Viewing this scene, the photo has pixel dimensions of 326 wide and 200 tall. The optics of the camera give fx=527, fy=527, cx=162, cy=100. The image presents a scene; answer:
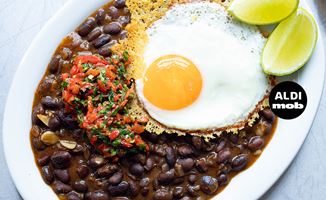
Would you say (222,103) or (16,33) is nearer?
(222,103)

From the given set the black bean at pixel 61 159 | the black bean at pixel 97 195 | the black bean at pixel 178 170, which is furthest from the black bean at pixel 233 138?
the black bean at pixel 61 159

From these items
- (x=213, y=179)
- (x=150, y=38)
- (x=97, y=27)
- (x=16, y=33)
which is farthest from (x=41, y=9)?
(x=213, y=179)

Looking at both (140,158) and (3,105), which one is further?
(3,105)

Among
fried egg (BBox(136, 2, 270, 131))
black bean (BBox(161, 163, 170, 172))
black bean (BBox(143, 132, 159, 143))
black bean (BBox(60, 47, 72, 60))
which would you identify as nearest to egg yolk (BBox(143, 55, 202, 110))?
fried egg (BBox(136, 2, 270, 131))

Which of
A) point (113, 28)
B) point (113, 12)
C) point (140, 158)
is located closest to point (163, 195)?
point (140, 158)

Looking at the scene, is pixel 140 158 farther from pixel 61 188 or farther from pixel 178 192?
pixel 61 188

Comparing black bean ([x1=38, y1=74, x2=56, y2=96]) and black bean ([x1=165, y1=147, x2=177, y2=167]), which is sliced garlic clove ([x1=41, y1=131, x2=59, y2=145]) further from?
black bean ([x1=165, y1=147, x2=177, y2=167])

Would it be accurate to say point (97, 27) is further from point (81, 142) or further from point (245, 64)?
point (245, 64)

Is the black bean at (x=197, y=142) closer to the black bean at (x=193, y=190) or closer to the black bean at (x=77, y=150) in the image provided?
the black bean at (x=193, y=190)
